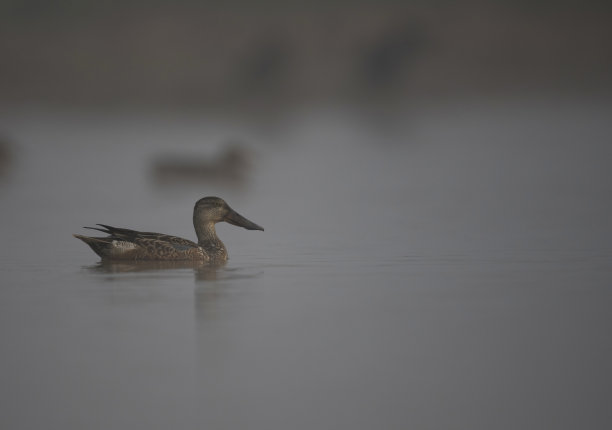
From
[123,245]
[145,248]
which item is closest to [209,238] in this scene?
[145,248]

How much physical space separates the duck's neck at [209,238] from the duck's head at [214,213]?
6 centimetres

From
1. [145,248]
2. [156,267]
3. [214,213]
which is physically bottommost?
[156,267]

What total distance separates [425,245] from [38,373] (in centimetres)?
622

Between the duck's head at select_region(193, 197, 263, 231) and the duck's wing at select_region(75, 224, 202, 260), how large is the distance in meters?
0.84

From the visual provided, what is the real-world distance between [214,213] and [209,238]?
1.33ft

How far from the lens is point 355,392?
4.19 meters

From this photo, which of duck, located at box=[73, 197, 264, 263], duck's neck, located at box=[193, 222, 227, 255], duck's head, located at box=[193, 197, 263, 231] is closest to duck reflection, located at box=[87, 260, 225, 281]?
duck, located at box=[73, 197, 264, 263]

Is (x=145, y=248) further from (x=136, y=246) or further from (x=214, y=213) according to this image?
(x=214, y=213)

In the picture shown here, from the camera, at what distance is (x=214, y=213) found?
9.98 meters

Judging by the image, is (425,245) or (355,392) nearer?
(355,392)

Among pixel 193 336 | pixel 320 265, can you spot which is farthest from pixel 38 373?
pixel 320 265

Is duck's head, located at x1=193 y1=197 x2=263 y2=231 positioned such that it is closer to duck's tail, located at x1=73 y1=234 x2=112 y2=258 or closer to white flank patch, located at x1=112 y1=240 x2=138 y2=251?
white flank patch, located at x1=112 y1=240 x2=138 y2=251

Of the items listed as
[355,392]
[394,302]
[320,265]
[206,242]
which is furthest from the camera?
[206,242]

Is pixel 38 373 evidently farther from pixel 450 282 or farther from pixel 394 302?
pixel 450 282
